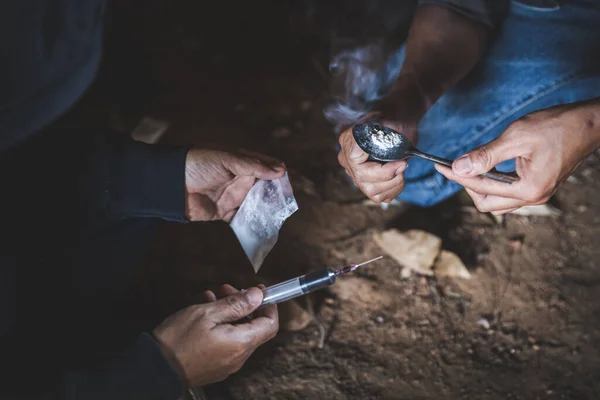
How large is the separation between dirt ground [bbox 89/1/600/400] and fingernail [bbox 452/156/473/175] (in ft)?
3.11

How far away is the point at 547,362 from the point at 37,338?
1.89 metres

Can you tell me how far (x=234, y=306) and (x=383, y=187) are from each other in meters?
0.64

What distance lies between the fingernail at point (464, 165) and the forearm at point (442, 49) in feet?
2.12

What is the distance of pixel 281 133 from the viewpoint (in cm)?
295

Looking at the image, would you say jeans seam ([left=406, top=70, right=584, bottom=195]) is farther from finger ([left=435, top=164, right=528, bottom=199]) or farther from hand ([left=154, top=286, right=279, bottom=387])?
hand ([left=154, top=286, right=279, bottom=387])

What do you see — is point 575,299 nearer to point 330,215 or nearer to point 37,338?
point 330,215

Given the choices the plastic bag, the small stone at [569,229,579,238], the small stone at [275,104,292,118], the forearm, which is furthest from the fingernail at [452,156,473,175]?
the small stone at [275,104,292,118]

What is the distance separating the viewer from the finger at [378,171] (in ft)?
4.94

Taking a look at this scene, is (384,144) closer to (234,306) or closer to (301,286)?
(301,286)

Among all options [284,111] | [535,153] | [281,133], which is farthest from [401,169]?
[284,111]

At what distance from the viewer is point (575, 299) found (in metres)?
2.15

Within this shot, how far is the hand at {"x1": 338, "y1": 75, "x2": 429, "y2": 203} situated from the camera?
1522mm

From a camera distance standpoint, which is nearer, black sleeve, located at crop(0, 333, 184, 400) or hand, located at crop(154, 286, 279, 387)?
black sleeve, located at crop(0, 333, 184, 400)

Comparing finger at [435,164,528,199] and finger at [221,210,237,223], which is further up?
finger at [435,164,528,199]
